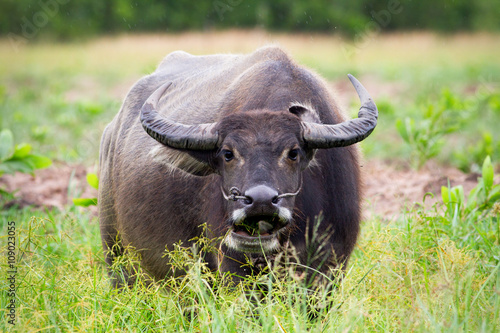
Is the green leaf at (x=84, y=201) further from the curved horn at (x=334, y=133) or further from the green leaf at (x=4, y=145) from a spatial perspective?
the curved horn at (x=334, y=133)

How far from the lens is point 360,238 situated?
4906 mm

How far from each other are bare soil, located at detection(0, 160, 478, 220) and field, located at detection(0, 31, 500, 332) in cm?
3

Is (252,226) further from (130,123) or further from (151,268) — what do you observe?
(130,123)

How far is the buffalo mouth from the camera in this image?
3.50 meters

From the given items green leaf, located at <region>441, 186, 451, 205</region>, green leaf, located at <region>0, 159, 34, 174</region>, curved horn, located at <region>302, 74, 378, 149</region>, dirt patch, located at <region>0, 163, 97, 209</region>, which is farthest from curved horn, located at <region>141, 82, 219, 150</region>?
green leaf, located at <region>0, 159, 34, 174</region>

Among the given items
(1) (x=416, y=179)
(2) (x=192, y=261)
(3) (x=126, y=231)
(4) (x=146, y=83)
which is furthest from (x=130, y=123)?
(1) (x=416, y=179)

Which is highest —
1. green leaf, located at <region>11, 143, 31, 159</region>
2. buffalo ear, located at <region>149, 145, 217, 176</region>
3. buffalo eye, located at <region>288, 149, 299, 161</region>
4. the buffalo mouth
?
buffalo eye, located at <region>288, 149, 299, 161</region>

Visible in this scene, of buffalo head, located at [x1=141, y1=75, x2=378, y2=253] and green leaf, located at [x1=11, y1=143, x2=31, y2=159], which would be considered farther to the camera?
green leaf, located at [x1=11, y1=143, x2=31, y2=159]

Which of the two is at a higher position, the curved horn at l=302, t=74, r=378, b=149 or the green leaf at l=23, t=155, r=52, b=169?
the curved horn at l=302, t=74, r=378, b=149

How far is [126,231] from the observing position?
4.76 metres

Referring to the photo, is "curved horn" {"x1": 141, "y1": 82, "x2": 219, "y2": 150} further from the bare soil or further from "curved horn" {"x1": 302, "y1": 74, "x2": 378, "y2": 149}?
the bare soil

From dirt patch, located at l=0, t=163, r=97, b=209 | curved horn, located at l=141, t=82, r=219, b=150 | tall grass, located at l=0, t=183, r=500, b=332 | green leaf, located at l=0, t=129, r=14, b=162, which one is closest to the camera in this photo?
tall grass, located at l=0, t=183, r=500, b=332

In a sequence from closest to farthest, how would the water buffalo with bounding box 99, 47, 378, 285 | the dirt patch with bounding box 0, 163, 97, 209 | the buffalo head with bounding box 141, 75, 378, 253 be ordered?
the buffalo head with bounding box 141, 75, 378, 253, the water buffalo with bounding box 99, 47, 378, 285, the dirt patch with bounding box 0, 163, 97, 209

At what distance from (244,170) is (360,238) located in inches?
72.8
